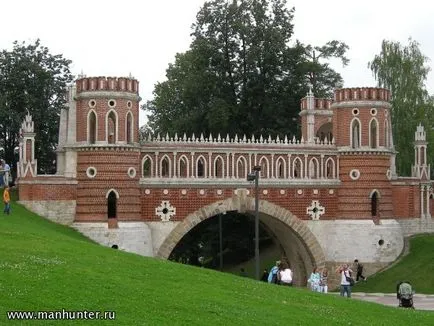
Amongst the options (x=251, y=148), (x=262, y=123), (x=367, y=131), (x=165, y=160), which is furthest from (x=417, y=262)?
(x=262, y=123)

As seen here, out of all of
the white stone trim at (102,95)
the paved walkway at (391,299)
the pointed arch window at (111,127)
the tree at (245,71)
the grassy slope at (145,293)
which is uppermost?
the tree at (245,71)

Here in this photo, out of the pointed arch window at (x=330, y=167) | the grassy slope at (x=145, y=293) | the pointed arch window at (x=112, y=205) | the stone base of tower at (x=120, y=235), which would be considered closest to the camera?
the grassy slope at (x=145, y=293)

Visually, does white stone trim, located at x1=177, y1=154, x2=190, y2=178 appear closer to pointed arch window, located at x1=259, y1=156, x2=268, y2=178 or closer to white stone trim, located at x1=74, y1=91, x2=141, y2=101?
pointed arch window, located at x1=259, y1=156, x2=268, y2=178

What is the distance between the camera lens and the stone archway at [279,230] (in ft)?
114

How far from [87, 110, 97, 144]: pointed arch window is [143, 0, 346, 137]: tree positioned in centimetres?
1411

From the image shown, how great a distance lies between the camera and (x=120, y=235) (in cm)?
3297

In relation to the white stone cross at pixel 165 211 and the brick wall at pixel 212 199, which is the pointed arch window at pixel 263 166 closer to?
the brick wall at pixel 212 199

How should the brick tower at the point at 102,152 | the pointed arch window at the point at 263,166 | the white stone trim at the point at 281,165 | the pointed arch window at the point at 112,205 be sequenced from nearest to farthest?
1. the brick tower at the point at 102,152
2. the pointed arch window at the point at 112,205
3. the pointed arch window at the point at 263,166
4. the white stone trim at the point at 281,165

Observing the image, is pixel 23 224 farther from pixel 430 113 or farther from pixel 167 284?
pixel 430 113

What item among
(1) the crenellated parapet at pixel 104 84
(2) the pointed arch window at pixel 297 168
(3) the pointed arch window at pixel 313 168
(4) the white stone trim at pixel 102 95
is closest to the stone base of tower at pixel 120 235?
(4) the white stone trim at pixel 102 95

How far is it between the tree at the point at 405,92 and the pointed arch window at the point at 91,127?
2321 centimetres

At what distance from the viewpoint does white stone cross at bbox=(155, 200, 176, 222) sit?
113 feet

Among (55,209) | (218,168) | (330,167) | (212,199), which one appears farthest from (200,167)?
(55,209)

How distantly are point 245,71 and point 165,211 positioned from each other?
15.9 m
